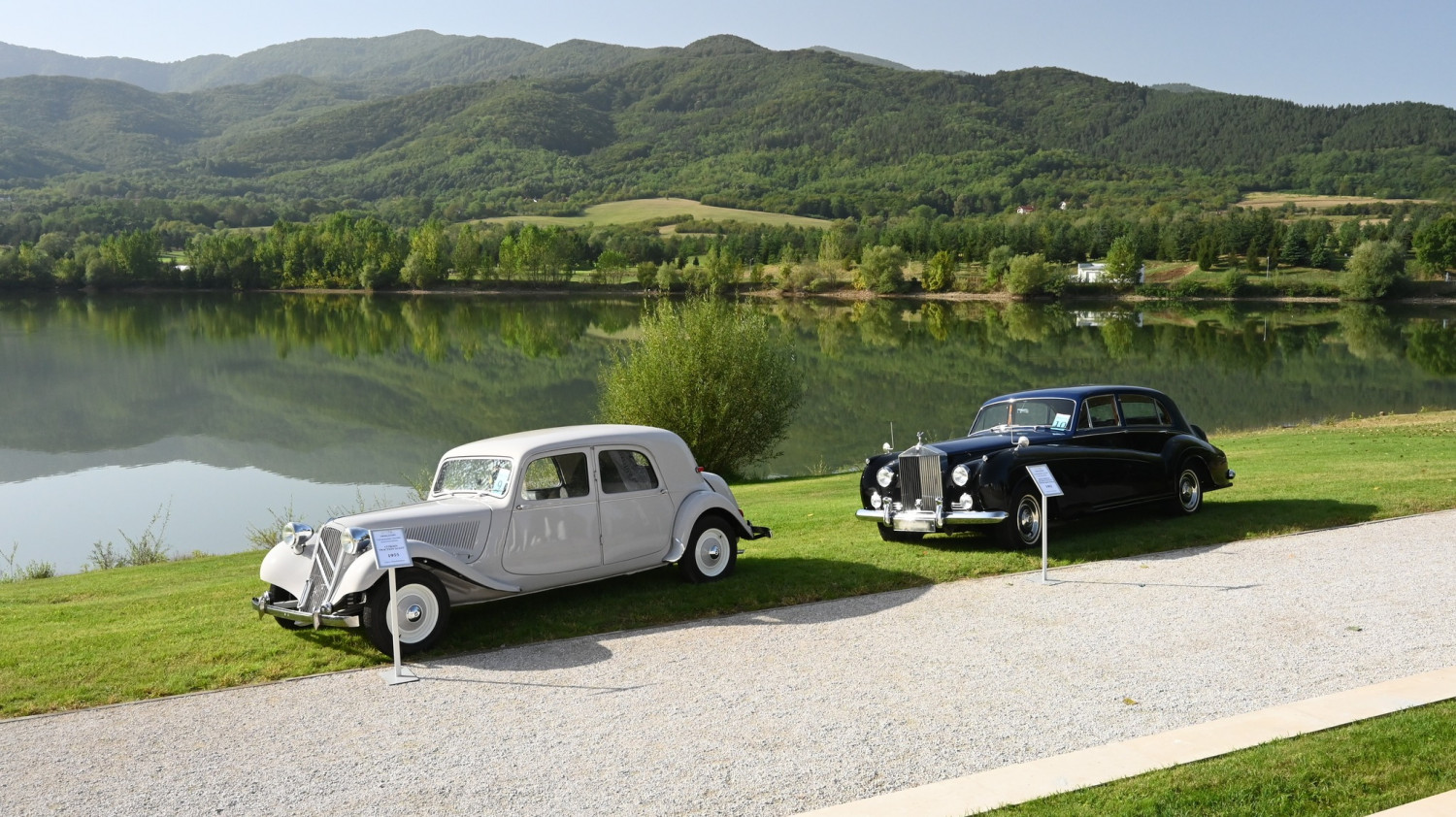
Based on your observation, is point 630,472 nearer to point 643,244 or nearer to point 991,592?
point 991,592

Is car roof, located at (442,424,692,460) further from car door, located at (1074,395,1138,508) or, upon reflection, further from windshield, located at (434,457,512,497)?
car door, located at (1074,395,1138,508)

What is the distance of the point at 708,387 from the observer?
92.7ft

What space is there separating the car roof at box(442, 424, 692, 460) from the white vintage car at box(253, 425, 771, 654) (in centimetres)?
1

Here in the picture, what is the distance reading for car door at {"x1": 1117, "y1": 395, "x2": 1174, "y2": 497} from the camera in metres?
14.0

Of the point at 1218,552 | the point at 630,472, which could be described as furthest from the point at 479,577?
the point at 1218,552

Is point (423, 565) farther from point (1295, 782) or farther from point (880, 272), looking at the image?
point (880, 272)

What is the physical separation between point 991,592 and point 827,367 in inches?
1746

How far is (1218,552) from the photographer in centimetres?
1253

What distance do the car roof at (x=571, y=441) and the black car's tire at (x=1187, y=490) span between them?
701cm

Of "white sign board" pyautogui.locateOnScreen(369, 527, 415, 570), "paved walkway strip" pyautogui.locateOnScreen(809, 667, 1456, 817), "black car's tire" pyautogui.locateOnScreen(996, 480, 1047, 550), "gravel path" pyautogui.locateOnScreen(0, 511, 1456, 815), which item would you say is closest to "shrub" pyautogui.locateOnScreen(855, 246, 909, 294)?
"black car's tire" pyautogui.locateOnScreen(996, 480, 1047, 550)

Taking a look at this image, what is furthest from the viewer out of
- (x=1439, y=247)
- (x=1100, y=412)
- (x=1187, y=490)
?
(x=1439, y=247)

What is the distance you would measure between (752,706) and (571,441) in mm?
3467

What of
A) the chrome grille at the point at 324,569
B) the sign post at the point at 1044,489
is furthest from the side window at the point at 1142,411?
the chrome grille at the point at 324,569

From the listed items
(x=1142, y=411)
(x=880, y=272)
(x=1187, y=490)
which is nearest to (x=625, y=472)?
(x=1142, y=411)
